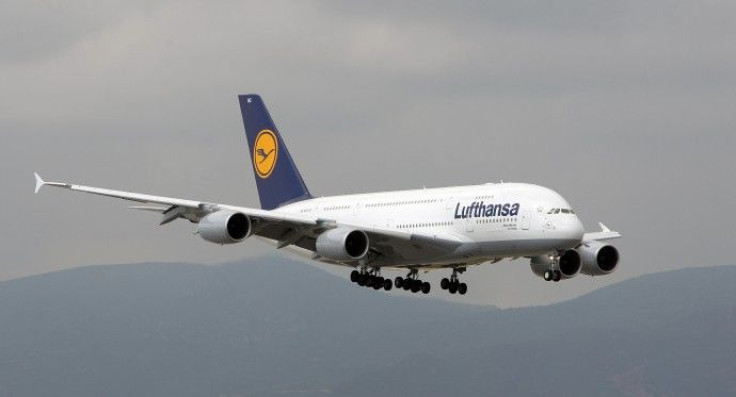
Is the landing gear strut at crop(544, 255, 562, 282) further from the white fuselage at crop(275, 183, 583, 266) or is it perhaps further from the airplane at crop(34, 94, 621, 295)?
the white fuselage at crop(275, 183, 583, 266)

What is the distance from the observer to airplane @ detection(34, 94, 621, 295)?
75.4m

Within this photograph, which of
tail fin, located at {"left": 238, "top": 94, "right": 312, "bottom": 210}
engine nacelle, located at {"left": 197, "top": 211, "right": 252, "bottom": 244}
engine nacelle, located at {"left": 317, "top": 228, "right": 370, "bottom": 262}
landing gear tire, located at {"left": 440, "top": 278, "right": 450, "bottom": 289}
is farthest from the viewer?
tail fin, located at {"left": 238, "top": 94, "right": 312, "bottom": 210}

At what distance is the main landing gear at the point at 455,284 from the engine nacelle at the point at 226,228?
1221 centimetres

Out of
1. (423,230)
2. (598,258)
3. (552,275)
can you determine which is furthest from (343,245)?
(598,258)

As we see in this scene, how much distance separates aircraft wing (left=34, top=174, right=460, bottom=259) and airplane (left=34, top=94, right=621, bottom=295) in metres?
0.05

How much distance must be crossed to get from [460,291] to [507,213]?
9.69 meters

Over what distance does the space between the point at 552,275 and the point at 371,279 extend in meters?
10.9

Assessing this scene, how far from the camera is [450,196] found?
263ft

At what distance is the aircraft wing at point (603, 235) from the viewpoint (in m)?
84.1

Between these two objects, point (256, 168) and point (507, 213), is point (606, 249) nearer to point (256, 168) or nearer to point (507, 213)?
point (507, 213)

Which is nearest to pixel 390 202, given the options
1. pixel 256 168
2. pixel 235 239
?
pixel 235 239

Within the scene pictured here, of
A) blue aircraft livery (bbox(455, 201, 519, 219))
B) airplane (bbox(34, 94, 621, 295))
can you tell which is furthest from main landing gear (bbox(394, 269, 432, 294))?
blue aircraft livery (bbox(455, 201, 519, 219))

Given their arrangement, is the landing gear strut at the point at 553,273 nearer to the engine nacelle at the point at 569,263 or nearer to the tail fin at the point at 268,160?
the engine nacelle at the point at 569,263

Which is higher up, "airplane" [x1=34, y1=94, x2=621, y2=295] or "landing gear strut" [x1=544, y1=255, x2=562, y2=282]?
"airplane" [x1=34, y1=94, x2=621, y2=295]
